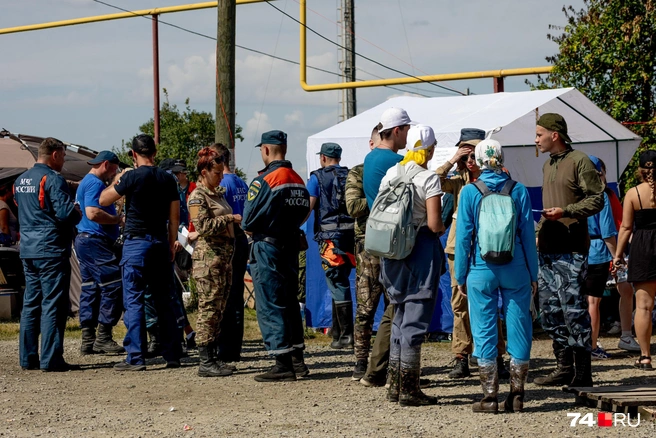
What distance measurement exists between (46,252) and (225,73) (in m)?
4.33

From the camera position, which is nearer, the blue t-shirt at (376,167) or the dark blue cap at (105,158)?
the blue t-shirt at (376,167)

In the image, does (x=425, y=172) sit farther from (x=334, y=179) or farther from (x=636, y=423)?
(x=334, y=179)

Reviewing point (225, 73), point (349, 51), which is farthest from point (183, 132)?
point (225, 73)

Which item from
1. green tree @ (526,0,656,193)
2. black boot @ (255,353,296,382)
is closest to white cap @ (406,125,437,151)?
black boot @ (255,353,296,382)

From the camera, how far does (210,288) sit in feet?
26.5

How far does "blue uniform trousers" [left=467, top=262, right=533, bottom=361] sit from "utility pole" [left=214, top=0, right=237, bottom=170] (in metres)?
6.04

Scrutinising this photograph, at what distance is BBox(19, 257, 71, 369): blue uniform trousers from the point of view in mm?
8492

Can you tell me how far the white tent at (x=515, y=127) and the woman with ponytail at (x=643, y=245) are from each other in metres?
1.78

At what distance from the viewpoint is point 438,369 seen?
837 centimetres

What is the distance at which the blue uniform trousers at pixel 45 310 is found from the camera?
334 inches

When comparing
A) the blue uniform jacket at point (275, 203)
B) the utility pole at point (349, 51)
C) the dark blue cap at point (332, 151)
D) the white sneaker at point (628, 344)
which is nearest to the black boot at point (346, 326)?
the dark blue cap at point (332, 151)

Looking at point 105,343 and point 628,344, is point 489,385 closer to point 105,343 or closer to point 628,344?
point 628,344

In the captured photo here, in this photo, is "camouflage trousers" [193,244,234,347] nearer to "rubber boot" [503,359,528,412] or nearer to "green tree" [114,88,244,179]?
"rubber boot" [503,359,528,412]

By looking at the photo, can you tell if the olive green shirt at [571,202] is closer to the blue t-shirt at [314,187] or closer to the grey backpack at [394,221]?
the grey backpack at [394,221]
